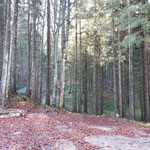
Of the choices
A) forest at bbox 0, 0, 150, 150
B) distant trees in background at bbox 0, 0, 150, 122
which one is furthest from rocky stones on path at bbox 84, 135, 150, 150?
distant trees in background at bbox 0, 0, 150, 122

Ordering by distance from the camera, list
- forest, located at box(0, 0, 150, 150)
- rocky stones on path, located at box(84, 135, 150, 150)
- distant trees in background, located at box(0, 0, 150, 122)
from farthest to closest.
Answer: distant trees in background, located at box(0, 0, 150, 122), forest, located at box(0, 0, 150, 150), rocky stones on path, located at box(84, 135, 150, 150)

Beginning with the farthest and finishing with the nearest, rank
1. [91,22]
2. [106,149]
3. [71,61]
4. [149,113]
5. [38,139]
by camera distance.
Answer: [71,61] → [91,22] → [149,113] → [38,139] → [106,149]

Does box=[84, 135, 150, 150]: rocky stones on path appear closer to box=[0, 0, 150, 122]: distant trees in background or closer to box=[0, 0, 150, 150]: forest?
box=[0, 0, 150, 150]: forest

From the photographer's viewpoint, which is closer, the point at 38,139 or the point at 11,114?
the point at 38,139

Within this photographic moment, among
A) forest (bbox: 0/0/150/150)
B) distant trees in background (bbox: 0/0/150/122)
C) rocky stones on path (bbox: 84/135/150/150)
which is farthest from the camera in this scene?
distant trees in background (bbox: 0/0/150/122)

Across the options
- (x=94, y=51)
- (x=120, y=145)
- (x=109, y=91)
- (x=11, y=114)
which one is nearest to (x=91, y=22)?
(x=94, y=51)

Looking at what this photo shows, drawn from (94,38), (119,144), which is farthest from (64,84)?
(119,144)

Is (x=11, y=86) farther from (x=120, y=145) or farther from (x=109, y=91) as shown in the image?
(x=109, y=91)

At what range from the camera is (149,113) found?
35.2 ft

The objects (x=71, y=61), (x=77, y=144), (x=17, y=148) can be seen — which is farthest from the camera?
(x=71, y=61)

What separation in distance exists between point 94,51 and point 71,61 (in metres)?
8.72

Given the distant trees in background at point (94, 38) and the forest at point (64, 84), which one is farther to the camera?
the distant trees in background at point (94, 38)

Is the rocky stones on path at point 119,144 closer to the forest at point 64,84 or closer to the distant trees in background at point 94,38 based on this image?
the forest at point 64,84

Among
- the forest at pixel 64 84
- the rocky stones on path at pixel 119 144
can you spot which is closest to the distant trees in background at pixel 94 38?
the forest at pixel 64 84
